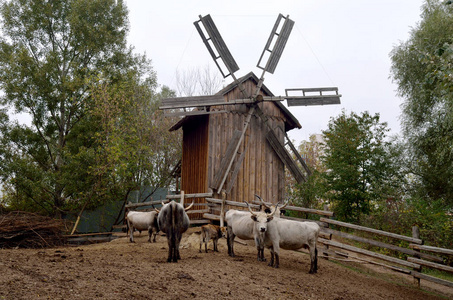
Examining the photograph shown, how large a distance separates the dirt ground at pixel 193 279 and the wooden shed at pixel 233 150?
484cm

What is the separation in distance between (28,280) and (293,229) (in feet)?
20.8

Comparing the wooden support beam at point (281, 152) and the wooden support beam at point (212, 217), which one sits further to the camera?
the wooden support beam at point (281, 152)

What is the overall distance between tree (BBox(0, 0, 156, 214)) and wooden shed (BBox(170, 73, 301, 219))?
15.9ft

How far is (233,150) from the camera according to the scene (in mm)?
15648

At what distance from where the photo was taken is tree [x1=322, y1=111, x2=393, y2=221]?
15922 mm

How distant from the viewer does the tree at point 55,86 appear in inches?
721

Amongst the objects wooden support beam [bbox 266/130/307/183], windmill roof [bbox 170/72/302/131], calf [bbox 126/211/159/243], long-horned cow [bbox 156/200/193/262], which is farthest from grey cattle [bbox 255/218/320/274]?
windmill roof [bbox 170/72/302/131]

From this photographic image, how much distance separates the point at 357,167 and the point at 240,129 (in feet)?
17.4

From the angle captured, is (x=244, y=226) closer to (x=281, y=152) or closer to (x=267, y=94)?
(x=281, y=152)

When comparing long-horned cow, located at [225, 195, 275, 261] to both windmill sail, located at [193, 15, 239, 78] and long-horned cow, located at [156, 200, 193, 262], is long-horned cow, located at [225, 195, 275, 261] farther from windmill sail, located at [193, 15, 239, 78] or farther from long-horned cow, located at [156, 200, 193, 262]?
windmill sail, located at [193, 15, 239, 78]

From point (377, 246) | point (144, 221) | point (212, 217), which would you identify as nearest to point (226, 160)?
point (212, 217)

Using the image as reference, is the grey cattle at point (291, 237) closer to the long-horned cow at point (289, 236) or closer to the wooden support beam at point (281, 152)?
the long-horned cow at point (289, 236)

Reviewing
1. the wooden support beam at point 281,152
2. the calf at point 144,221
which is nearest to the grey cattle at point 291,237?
the calf at point 144,221

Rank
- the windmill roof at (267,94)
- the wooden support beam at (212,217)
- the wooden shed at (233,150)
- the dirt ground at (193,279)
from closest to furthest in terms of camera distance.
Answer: the dirt ground at (193,279), the wooden support beam at (212,217), the wooden shed at (233,150), the windmill roof at (267,94)
